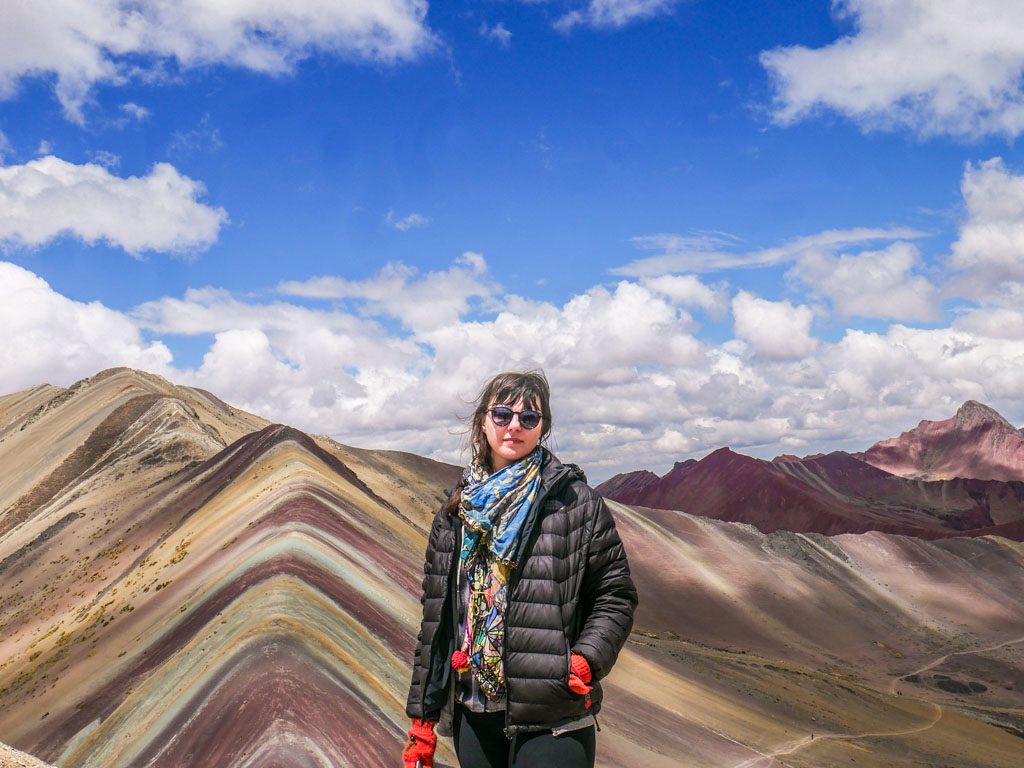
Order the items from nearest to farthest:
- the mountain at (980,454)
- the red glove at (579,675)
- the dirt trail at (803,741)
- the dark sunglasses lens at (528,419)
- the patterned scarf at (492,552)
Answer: the red glove at (579,675), the patterned scarf at (492,552), the dark sunglasses lens at (528,419), the dirt trail at (803,741), the mountain at (980,454)

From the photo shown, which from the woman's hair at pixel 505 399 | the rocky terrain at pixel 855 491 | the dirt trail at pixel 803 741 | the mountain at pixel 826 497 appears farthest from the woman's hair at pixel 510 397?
the mountain at pixel 826 497

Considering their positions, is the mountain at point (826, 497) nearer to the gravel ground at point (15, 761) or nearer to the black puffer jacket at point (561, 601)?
the gravel ground at point (15, 761)

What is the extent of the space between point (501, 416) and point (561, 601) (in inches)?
45.8

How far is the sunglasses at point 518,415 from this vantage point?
16.0ft

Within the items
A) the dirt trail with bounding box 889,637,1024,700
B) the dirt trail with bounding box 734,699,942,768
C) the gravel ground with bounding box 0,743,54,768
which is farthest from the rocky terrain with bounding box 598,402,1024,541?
the gravel ground with bounding box 0,743,54,768

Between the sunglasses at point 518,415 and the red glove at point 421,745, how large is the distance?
6.33 feet

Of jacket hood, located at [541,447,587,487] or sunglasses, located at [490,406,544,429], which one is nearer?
jacket hood, located at [541,447,587,487]

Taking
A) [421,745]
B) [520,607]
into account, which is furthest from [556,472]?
[421,745]

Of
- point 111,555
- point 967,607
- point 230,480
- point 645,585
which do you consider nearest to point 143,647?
point 230,480

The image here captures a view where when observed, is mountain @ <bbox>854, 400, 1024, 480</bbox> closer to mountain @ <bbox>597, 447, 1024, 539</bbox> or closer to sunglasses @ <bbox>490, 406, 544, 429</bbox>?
mountain @ <bbox>597, 447, 1024, 539</bbox>

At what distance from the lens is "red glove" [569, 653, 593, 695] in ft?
14.5

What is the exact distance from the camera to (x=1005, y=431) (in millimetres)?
191875

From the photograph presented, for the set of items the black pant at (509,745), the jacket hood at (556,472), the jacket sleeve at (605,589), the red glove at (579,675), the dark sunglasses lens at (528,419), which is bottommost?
the black pant at (509,745)

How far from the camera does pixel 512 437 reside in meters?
4.86
